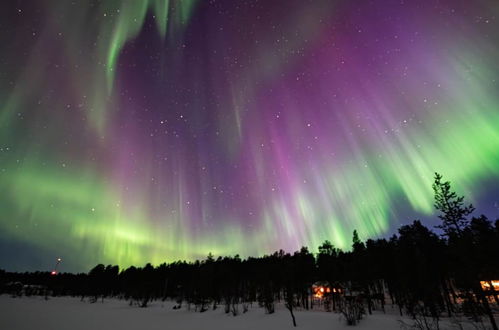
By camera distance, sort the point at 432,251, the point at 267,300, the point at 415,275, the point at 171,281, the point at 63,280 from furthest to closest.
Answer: the point at 63,280 < the point at 171,281 < the point at 432,251 < the point at 415,275 < the point at 267,300

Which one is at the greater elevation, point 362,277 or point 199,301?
point 362,277

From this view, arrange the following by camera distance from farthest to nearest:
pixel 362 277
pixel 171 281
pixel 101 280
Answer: pixel 101 280 → pixel 171 281 → pixel 362 277

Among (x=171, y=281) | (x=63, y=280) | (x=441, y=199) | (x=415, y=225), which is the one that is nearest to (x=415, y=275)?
(x=441, y=199)

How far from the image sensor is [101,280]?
11969 centimetres

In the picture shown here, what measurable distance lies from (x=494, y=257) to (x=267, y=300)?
3173 cm

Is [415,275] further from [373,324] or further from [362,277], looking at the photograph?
[373,324]

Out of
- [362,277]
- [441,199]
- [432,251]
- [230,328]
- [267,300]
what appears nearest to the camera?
[230,328]

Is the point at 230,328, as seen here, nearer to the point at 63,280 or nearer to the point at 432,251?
the point at 432,251

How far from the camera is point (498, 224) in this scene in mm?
69500

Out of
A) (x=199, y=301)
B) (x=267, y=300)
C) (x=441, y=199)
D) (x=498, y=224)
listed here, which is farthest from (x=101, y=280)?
(x=498, y=224)

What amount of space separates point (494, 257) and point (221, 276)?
5946 cm

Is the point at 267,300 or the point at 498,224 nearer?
the point at 267,300

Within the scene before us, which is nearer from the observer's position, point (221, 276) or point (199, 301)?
point (199, 301)

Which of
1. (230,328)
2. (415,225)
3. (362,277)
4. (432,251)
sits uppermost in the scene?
(415,225)
